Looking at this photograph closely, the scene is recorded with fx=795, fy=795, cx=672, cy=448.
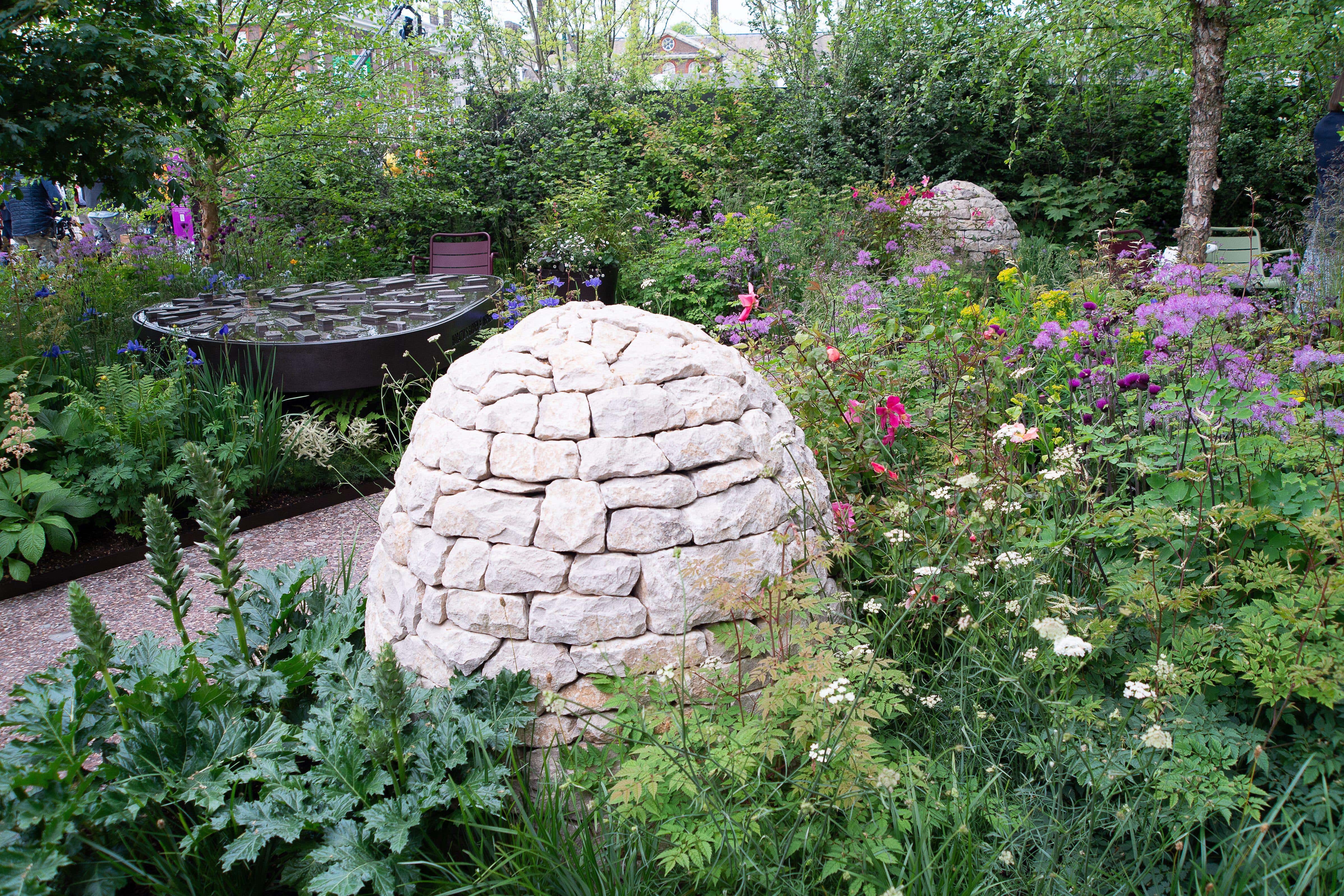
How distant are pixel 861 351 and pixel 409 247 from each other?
8.25 m

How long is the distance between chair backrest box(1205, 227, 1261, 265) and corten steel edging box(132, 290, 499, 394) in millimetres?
7665

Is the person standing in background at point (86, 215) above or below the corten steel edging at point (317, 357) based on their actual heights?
above

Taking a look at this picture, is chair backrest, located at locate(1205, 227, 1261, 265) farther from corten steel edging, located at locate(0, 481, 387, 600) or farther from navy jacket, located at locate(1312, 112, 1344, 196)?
corten steel edging, located at locate(0, 481, 387, 600)

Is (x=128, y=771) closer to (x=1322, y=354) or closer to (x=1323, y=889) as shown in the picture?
(x=1323, y=889)

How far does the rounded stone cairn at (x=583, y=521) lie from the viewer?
1.95 meters

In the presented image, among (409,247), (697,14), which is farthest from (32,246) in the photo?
(697,14)

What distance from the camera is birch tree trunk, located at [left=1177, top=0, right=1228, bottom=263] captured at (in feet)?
22.0

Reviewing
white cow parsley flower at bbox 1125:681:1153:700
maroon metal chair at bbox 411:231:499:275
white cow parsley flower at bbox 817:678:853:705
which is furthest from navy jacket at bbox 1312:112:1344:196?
maroon metal chair at bbox 411:231:499:275

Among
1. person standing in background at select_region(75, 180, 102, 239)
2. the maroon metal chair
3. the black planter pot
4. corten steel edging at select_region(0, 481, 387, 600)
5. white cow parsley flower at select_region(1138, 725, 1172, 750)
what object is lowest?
corten steel edging at select_region(0, 481, 387, 600)

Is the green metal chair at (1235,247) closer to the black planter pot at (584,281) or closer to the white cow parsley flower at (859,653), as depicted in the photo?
the black planter pot at (584,281)

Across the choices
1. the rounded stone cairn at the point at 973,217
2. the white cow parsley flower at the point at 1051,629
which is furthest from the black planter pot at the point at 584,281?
the white cow parsley flower at the point at 1051,629

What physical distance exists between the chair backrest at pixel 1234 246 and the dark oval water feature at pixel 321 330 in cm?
741

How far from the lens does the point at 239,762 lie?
1822mm

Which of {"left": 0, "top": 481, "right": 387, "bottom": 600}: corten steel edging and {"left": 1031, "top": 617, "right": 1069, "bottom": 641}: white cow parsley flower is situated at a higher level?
{"left": 1031, "top": 617, "right": 1069, "bottom": 641}: white cow parsley flower
